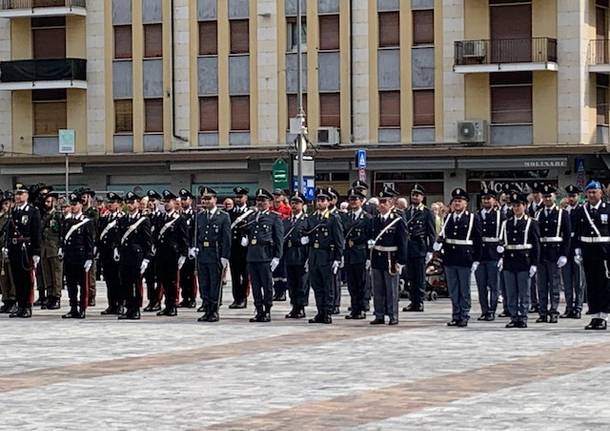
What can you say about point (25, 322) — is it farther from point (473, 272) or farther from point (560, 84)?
point (560, 84)

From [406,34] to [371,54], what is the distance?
4.58 ft

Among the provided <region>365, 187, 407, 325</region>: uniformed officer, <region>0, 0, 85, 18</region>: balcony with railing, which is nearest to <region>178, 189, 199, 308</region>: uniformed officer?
<region>365, 187, 407, 325</region>: uniformed officer

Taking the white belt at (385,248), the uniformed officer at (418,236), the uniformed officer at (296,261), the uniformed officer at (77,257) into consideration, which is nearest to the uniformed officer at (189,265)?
the uniformed officer at (77,257)

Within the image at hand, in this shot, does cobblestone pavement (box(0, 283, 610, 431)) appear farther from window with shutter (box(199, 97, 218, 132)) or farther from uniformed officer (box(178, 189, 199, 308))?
window with shutter (box(199, 97, 218, 132))

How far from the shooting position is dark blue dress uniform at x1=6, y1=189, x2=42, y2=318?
24.2 meters

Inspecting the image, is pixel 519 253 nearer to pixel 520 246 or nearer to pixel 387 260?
pixel 520 246

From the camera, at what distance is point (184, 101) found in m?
53.8

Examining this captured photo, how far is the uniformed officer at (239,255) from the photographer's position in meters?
26.5

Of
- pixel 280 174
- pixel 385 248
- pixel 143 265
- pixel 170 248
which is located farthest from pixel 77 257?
pixel 280 174

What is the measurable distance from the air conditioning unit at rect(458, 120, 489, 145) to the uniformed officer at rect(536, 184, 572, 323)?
87.2 ft

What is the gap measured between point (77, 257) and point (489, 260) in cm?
662

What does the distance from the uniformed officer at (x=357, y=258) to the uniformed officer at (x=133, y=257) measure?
10.7ft

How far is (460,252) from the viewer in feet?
71.5

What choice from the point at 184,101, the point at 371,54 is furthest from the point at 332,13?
the point at 184,101
